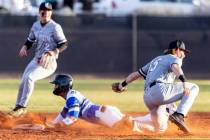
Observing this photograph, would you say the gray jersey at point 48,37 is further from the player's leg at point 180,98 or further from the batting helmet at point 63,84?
the player's leg at point 180,98

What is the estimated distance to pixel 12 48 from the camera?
2225 centimetres

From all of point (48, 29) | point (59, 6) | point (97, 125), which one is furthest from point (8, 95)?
point (59, 6)

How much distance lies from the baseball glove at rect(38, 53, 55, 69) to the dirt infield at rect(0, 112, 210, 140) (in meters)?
0.91

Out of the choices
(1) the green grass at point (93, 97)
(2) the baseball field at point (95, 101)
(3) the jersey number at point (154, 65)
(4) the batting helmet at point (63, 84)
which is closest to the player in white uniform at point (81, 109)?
(4) the batting helmet at point (63, 84)

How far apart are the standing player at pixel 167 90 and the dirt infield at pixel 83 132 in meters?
0.23

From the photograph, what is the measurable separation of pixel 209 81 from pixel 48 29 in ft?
35.1

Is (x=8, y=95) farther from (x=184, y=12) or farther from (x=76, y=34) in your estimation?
(x=184, y=12)

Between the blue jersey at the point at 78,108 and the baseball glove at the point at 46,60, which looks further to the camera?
the baseball glove at the point at 46,60

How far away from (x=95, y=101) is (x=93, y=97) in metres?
0.87

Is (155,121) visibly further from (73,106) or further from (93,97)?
(93,97)

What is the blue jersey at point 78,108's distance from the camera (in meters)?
9.70

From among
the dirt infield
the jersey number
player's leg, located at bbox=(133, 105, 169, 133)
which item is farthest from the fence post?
the jersey number

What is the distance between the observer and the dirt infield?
31.1ft

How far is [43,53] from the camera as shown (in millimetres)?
11867
